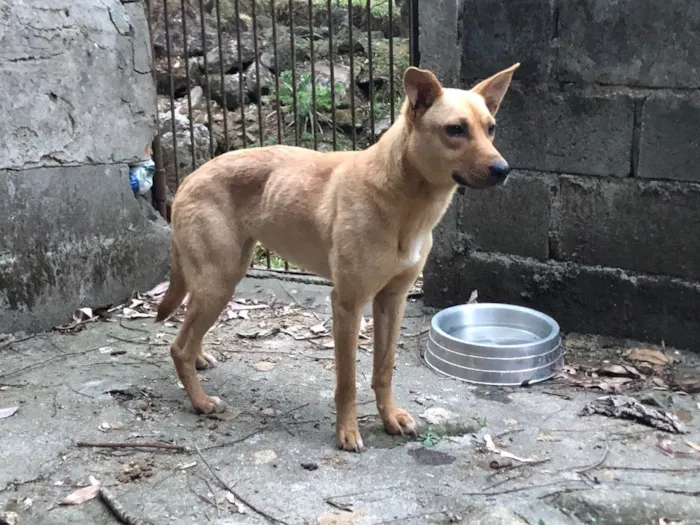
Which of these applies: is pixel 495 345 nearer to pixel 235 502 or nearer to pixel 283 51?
pixel 235 502

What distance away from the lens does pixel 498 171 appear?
302 cm

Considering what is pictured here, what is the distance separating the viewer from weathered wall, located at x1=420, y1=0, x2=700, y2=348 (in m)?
4.31

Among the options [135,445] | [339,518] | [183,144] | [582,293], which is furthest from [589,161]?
[183,144]

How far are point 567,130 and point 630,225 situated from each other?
2.38 feet

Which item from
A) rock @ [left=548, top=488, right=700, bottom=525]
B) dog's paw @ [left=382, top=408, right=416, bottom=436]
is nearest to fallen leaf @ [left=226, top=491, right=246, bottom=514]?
dog's paw @ [left=382, top=408, right=416, bottom=436]

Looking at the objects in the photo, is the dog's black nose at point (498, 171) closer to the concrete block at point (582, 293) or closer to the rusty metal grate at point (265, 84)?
the concrete block at point (582, 293)

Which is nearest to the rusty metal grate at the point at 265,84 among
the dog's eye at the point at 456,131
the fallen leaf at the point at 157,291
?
the fallen leaf at the point at 157,291

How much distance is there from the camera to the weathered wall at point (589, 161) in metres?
4.31

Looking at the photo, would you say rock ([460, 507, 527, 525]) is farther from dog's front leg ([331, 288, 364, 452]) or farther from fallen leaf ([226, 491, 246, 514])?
fallen leaf ([226, 491, 246, 514])

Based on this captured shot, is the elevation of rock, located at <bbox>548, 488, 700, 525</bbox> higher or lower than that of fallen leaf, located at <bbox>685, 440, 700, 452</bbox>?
higher

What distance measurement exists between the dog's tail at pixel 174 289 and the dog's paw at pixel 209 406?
1.97 feet

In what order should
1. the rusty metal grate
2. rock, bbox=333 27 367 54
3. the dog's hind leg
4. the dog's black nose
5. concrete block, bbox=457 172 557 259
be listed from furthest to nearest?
rock, bbox=333 27 367 54
the rusty metal grate
concrete block, bbox=457 172 557 259
the dog's hind leg
the dog's black nose

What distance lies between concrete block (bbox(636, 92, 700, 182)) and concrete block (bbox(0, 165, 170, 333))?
360 centimetres

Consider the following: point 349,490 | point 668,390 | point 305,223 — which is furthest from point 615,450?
point 305,223
